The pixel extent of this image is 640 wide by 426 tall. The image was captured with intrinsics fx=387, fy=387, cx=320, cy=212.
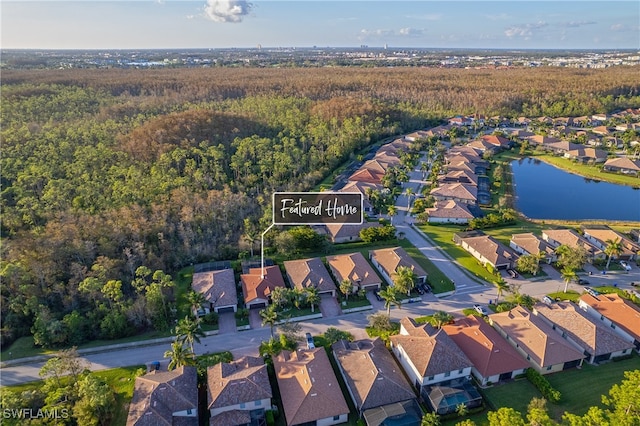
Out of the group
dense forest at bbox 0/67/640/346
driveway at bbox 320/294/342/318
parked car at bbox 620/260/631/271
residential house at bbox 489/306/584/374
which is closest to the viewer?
residential house at bbox 489/306/584/374

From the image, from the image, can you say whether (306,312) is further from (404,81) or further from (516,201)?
(404,81)

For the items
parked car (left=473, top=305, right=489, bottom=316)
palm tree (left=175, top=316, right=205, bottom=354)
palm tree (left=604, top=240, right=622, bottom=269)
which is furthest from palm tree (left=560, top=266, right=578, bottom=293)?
palm tree (left=175, top=316, right=205, bottom=354)

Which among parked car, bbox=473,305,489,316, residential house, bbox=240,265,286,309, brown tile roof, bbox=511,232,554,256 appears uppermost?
brown tile roof, bbox=511,232,554,256

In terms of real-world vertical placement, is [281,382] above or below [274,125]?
below

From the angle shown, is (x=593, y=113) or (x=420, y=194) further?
(x=593, y=113)

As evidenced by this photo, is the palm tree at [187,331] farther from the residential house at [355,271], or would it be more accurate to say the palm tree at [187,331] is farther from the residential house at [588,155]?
the residential house at [588,155]

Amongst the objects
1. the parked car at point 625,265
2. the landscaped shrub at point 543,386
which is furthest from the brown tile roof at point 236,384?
the parked car at point 625,265

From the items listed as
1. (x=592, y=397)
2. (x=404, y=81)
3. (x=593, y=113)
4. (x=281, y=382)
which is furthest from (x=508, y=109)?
(x=281, y=382)

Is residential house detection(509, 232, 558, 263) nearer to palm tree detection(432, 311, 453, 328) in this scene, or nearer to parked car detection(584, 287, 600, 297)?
parked car detection(584, 287, 600, 297)
